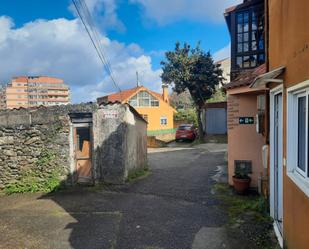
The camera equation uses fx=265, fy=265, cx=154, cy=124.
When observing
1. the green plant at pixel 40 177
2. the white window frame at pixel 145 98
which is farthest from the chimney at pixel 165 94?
the green plant at pixel 40 177

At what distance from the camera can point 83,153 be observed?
905 cm

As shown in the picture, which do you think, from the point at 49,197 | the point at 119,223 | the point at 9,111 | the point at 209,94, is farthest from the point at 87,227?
the point at 209,94

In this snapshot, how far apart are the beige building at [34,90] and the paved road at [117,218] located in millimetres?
55202

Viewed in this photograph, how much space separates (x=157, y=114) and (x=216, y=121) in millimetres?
12647

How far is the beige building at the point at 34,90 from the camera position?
6367cm

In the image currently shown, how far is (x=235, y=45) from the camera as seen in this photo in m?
14.4

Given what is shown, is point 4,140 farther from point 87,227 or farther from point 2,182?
point 87,227

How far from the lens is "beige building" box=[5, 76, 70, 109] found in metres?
63.7

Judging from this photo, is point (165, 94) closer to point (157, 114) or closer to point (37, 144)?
point (157, 114)

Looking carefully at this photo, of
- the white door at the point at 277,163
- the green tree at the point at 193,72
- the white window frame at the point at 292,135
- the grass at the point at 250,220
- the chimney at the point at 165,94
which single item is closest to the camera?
the white window frame at the point at 292,135

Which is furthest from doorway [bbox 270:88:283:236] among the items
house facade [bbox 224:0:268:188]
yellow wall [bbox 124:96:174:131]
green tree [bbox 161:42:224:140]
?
yellow wall [bbox 124:96:174:131]

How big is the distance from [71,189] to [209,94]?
63.9 ft

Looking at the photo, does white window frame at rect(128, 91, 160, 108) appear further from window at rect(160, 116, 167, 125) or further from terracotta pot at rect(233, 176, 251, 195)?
terracotta pot at rect(233, 176, 251, 195)

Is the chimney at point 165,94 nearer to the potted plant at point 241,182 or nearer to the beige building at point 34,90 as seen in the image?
the beige building at point 34,90
